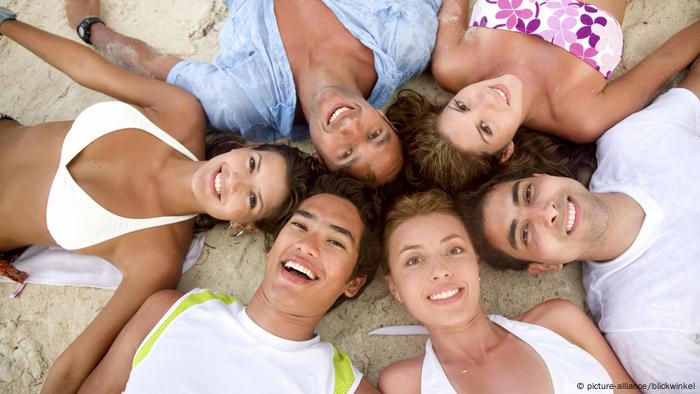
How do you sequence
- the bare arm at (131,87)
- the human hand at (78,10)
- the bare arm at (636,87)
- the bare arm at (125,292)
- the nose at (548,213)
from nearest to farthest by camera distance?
1. the nose at (548,213)
2. the bare arm at (125,292)
3. the bare arm at (636,87)
4. the bare arm at (131,87)
5. the human hand at (78,10)

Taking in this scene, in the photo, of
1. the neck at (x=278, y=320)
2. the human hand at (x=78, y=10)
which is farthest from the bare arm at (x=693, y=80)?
the human hand at (x=78, y=10)

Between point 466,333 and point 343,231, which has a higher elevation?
point 343,231

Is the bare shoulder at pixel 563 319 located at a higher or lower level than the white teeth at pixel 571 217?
lower

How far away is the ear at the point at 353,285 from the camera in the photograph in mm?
2596

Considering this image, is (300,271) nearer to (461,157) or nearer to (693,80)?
(461,157)

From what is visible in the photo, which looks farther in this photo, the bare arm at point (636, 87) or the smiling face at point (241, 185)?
the bare arm at point (636, 87)

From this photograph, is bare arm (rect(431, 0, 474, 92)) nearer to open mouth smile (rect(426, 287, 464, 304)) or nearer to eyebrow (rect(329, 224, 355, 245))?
eyebrow (rect(329, 224, 355, 245))

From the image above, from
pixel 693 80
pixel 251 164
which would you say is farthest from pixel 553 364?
pixel 693 80

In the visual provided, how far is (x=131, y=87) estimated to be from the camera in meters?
3.01

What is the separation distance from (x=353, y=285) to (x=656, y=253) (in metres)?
1.52

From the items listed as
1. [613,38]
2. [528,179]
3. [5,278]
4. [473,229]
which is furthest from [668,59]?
[5,278]

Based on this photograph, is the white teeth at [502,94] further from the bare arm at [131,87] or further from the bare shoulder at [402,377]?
the bare arm at [131,87]

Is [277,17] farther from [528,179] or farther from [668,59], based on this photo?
[668,59]

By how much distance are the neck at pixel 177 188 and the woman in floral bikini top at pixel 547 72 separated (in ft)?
4.14
